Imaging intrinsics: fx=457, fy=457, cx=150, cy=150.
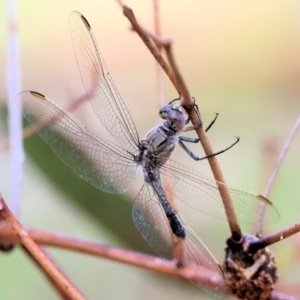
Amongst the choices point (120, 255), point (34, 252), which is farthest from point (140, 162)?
point (34, 252)

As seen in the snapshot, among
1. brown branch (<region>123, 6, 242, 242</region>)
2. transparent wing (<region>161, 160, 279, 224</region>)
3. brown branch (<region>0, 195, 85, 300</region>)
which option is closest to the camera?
brown branch (<region>123, 6, 242, 242</region>)

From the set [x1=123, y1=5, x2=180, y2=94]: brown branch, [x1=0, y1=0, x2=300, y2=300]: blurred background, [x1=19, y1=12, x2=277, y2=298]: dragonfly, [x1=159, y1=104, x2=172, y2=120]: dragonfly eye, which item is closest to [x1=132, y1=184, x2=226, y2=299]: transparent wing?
[x1=19, y1=12, x2=277, y2=298]: dragonfly

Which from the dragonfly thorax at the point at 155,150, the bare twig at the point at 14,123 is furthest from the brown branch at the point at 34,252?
the dragonfly thorax at the point at 155,150

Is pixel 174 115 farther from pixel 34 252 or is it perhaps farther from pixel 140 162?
pixel 34 252

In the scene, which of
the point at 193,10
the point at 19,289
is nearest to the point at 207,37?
the point at 193,10

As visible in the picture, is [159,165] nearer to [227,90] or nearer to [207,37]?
[227,90]

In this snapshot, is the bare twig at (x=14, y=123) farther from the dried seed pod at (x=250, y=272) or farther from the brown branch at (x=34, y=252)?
the dried seed pod at (x=250, y=272)

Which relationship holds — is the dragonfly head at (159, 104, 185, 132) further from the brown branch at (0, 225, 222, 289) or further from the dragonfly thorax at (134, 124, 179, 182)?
the brown branch at (0, 225, 222, 289)
